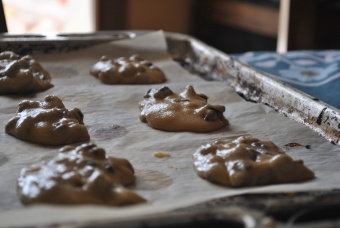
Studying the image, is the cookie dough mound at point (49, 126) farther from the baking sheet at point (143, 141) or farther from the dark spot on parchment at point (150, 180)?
the dark spot on parchment at point (150, 180)

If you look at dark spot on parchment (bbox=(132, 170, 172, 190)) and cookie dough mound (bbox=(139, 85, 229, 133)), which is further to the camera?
cookie dough mound (bbox=(139, 85, 229, 133))

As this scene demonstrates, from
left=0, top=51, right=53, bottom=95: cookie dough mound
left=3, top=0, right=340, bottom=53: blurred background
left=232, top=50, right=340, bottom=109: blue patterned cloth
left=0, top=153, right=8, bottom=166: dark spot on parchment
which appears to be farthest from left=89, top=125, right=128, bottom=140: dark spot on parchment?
left=3, top=0, right=340, bottom=53: blurred background

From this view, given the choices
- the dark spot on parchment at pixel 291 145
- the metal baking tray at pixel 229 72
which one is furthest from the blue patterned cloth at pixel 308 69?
the dark spot on parchment at pixel 291 145

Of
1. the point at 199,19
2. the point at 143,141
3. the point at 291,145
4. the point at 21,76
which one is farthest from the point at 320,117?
the point at 199,19

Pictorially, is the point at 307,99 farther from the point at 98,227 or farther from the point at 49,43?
the point at 49,43

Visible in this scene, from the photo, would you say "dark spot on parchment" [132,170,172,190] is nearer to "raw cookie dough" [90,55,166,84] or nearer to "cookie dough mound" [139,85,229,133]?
"cookie dough mound" [139,85,229,133]

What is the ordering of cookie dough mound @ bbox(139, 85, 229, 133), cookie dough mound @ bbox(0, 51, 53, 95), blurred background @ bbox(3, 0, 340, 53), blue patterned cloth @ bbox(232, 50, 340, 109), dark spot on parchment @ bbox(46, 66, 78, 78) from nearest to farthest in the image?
cookie dough mound @ bbox(139, 85, 229, 133)
cookie dough mound @ bbox(0, 51, 53, 95)
blue patterned cloth @ bbox(232, 50, 340, 109)
dark spot on parchment @ bbox(46, 66, 78, 78)
blurred background @ bbox(3, 0, 340, 53)
